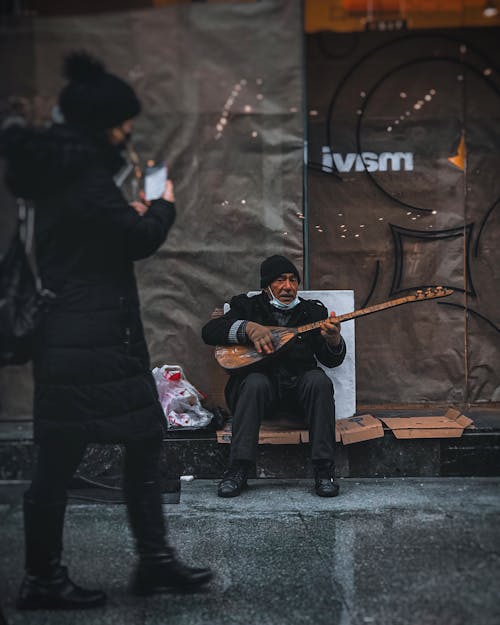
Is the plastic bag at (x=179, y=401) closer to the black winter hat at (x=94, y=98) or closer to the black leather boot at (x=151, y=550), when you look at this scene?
the black leather boot at (x=151, y=550)

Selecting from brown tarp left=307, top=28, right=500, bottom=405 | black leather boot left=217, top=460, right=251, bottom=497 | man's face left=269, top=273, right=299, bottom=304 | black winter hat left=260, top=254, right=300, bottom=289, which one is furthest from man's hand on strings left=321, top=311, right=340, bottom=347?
brown tarp left=307, top=28, right=500, bottom=405

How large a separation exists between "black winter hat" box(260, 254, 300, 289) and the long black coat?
0.42ft

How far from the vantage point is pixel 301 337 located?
14.8ft

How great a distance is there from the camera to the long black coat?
4.48 metres

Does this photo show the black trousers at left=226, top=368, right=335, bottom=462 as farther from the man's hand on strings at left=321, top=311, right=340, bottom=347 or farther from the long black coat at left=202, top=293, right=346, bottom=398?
the man's hand on strings at left=321, top=311, right=340, bottom=347

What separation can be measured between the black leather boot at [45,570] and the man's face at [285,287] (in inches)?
85.1

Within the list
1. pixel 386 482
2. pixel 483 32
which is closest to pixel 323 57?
pixel 483 32

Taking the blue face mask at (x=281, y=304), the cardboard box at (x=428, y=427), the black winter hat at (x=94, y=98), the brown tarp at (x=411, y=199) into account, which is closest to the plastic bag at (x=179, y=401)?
the blue face mask at (x=281, y=304)

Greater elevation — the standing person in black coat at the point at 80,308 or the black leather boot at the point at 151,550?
the standing person in black coat at the point at 80,308

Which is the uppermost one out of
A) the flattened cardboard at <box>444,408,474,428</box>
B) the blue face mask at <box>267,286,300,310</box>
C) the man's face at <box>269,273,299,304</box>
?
the man's face at <box>269,273,299,304</box>

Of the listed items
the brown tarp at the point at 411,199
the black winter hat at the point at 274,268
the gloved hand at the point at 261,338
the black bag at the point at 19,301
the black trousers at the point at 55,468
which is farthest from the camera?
the brown tarp at the point at 411,199

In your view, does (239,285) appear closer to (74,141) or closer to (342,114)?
(342,114)

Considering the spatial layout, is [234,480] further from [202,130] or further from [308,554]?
[202,130]

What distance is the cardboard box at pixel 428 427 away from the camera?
4488 millimetres
